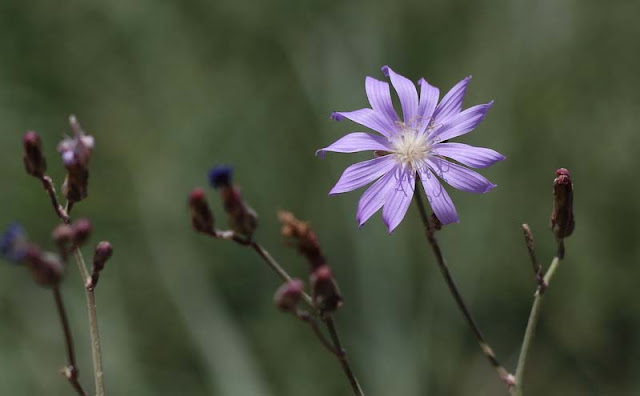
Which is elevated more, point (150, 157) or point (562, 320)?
point (150, 157)

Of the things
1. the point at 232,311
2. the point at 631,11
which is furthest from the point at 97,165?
the point at 631,11

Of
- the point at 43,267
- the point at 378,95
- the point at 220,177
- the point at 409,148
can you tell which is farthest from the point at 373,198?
the point at 43,267

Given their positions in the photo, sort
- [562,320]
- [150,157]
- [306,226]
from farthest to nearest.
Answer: [150,157] < [562,320] < [306,226]

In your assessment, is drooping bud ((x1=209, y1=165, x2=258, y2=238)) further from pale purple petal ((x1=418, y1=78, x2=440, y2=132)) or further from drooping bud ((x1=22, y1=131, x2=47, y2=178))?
pale purple petal ((x1=418, y1=78, x2=440, y2=132))

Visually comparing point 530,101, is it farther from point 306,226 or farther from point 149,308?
point 306,226

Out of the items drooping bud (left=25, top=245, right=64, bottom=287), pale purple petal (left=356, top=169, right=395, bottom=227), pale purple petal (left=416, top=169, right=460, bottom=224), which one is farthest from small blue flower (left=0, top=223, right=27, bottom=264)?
pale purple petal (left=416, top=169, right=460, bottom=224)

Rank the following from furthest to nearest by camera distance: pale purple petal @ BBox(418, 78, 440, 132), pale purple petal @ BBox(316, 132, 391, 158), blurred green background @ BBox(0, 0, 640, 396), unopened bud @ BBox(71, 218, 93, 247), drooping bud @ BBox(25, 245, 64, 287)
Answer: blurred green background @ BBox(0, 0, 640, 396) → pale purple petal @ BBox(418, 78, 440, 132) → pale purple petal @ BBox(316, 132, 391, 158) → unopened bud @ BBox(71, 218, 93, 247) → drooping bud @ BBox(25, 245, 64, 287)

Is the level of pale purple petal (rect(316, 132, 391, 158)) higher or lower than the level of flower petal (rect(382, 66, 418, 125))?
lower
